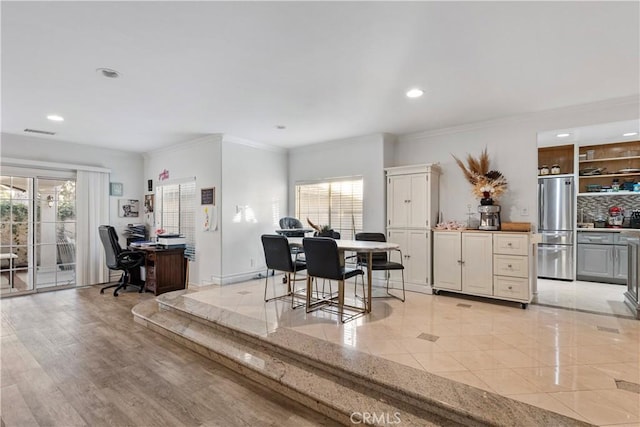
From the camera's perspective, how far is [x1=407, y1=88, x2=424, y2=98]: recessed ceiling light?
3.51 m

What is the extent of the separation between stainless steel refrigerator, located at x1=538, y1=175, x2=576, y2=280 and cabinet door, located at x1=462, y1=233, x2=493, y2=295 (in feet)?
7.67

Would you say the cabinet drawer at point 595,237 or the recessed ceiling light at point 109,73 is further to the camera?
the cabinet drawer at point 595,237

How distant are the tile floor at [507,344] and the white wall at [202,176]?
1.09 metres

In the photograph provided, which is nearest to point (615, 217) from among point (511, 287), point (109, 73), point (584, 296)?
point (584, 296)

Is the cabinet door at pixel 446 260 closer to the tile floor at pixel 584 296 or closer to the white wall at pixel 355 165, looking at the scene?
the white wall at pixel 355 165

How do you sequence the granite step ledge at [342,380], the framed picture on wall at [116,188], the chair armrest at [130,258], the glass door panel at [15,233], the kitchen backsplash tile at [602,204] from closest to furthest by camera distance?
1. the granite step ledge at [342,380]
2. the glass door panel at [15,233]
3. the chair armrest at [130,258]
4. the kitchen backsplash tile at [602,204]
5. the framed picture on wall at [116,188]

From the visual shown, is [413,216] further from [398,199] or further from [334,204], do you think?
[334,204]

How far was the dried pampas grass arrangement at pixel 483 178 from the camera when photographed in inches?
175

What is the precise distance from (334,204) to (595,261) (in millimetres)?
4850

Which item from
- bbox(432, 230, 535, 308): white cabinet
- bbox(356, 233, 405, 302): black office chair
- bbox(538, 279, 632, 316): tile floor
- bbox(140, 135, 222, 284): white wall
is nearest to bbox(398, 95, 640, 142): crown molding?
bbox(432, 230, 535, 308): white cabinet

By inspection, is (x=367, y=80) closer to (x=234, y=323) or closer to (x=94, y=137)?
(x=234, y=323)

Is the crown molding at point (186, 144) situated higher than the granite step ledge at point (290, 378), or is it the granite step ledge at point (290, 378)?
the crown molding at point (186, 144)

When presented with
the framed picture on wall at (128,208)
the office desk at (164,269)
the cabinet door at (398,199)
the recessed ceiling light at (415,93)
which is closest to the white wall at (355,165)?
the cabinet door at (398,199)

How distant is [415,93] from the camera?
359 cm
